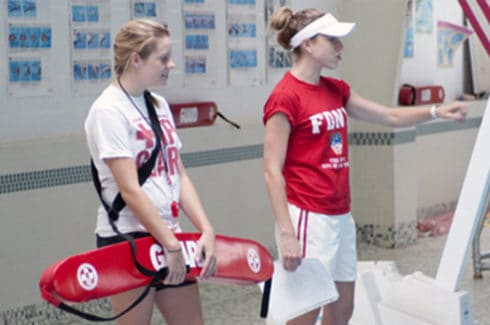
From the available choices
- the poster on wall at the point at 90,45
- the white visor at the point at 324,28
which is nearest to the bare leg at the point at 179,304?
the white visor at the point at 324,28

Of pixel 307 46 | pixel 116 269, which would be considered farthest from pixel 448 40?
pixel 116 269

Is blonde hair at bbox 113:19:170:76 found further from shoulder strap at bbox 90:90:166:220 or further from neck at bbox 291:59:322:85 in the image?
neck at bbox 291:59:322:85

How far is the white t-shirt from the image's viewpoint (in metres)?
3.01

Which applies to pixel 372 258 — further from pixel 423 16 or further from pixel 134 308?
pixel 134 308

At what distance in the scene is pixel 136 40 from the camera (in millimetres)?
3092

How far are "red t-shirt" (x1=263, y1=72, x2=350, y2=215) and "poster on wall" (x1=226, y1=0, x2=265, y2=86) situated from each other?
2.86m

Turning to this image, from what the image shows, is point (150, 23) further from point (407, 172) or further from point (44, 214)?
point (407, 172)

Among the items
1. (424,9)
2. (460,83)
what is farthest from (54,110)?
(460,83)

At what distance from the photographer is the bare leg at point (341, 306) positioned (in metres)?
3.81

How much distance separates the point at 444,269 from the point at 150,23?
2.05 m

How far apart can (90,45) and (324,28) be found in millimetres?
2193

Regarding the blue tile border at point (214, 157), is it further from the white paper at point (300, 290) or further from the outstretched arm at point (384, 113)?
the outstretched arm at point (384, 113)

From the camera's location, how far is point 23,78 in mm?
5125

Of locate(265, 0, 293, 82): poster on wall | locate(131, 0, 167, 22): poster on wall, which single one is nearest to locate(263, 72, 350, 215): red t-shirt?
locate(131, 0, 167, 22): poster on wall
